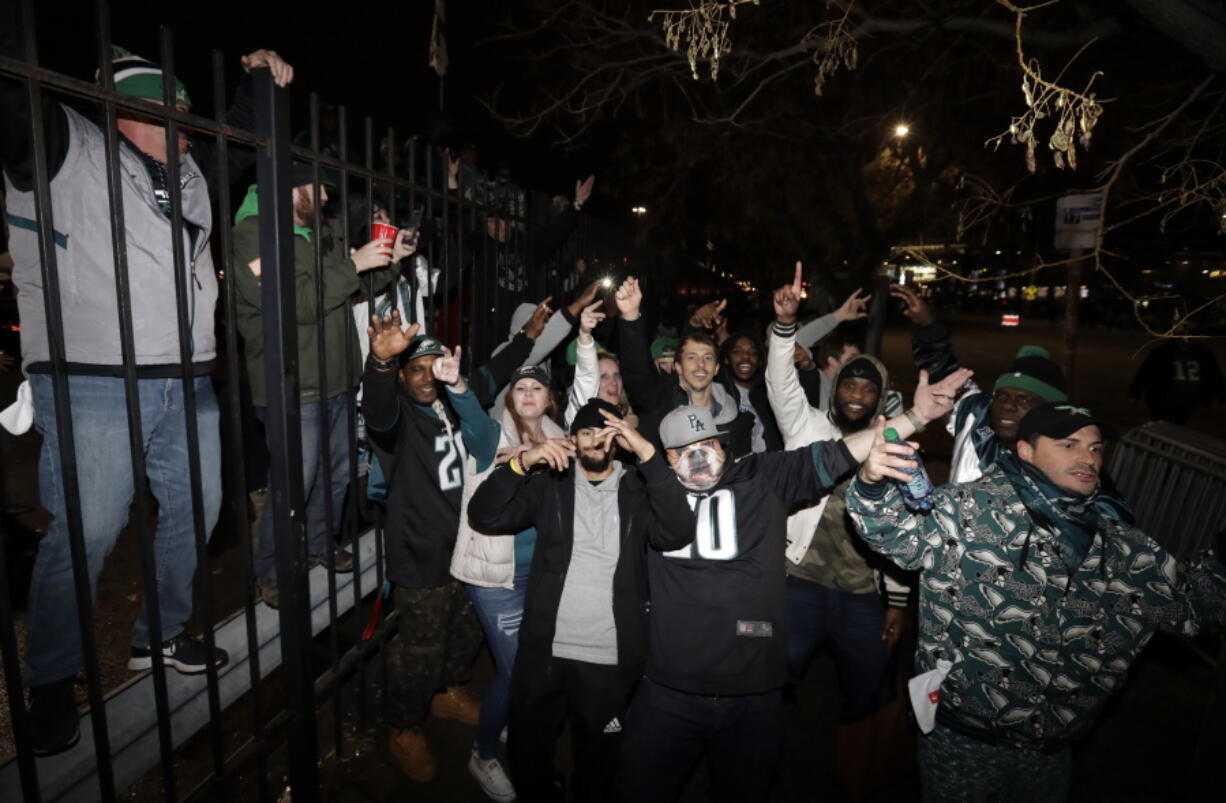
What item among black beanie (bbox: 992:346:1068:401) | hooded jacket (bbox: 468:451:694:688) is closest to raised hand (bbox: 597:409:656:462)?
hooded jacket (bbox: 468:451:694:688)


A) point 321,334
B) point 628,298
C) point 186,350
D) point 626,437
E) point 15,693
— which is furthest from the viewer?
point 628,298

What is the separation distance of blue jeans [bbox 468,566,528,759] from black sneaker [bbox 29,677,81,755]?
64.0 inches

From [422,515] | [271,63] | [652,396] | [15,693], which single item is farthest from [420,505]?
[271,63]

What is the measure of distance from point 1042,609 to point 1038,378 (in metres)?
1.54

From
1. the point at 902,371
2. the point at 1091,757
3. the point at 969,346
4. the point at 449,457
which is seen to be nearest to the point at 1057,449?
the point at 1091,757

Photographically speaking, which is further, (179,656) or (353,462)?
(353,462)

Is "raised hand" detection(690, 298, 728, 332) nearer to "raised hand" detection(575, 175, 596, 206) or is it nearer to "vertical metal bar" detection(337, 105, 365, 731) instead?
"raised hand" detection(575, 175, 596, 206)

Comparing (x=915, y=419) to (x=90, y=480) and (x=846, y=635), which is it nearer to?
(x=846, y=635)

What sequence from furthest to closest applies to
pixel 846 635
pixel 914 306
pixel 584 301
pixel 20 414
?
pixel 914 306 → pixel 584 301 → pixel 846 635 → pixel 20 414

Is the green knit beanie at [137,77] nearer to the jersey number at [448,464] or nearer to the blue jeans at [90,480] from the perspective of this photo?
the blue jeans at [90,480]

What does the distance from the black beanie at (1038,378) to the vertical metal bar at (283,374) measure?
130 inches

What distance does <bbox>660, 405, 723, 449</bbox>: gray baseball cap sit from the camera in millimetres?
3135

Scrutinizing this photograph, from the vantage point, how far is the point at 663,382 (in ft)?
15.0

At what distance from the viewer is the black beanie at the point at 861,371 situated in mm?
3959
